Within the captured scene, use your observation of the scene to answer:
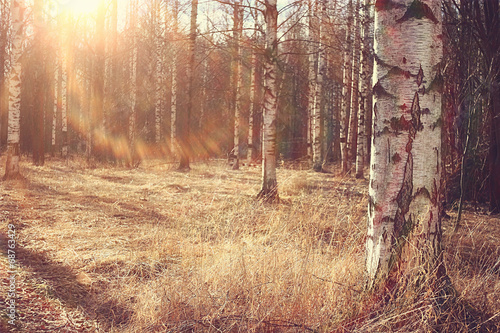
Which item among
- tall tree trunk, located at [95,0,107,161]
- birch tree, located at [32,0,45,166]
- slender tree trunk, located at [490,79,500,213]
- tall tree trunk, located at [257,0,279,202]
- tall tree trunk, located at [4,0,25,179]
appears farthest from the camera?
tall tree trunk, located at [95,0,107,161]

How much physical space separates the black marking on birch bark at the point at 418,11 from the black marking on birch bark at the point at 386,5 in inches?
2.2

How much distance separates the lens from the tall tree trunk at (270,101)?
7195 mm

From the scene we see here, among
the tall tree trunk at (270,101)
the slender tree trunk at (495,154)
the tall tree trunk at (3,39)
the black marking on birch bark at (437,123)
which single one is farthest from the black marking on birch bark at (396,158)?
the tall tree trunk at (3,39)

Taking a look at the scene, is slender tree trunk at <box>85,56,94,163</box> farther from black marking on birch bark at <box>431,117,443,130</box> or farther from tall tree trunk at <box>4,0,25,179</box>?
black marking on birch bark at <box>431,117,443,130</box>

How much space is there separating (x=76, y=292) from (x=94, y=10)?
14.8m

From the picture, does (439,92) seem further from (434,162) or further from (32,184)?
(32,184)

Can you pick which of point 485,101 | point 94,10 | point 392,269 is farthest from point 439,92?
point 94,10

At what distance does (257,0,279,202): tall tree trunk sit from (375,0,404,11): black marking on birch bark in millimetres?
4996

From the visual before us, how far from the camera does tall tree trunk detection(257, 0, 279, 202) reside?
720 centimetres

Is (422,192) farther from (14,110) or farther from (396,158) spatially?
(14,110)

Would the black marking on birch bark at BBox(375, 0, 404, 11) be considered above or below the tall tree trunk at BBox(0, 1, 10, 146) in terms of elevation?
below

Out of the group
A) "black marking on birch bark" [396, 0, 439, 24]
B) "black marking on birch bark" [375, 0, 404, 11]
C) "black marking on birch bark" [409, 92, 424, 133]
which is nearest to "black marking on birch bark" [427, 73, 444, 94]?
"black marking on birch bark" [409, 92, 424, 133]

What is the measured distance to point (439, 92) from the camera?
7.30ft

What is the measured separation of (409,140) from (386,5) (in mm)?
799
